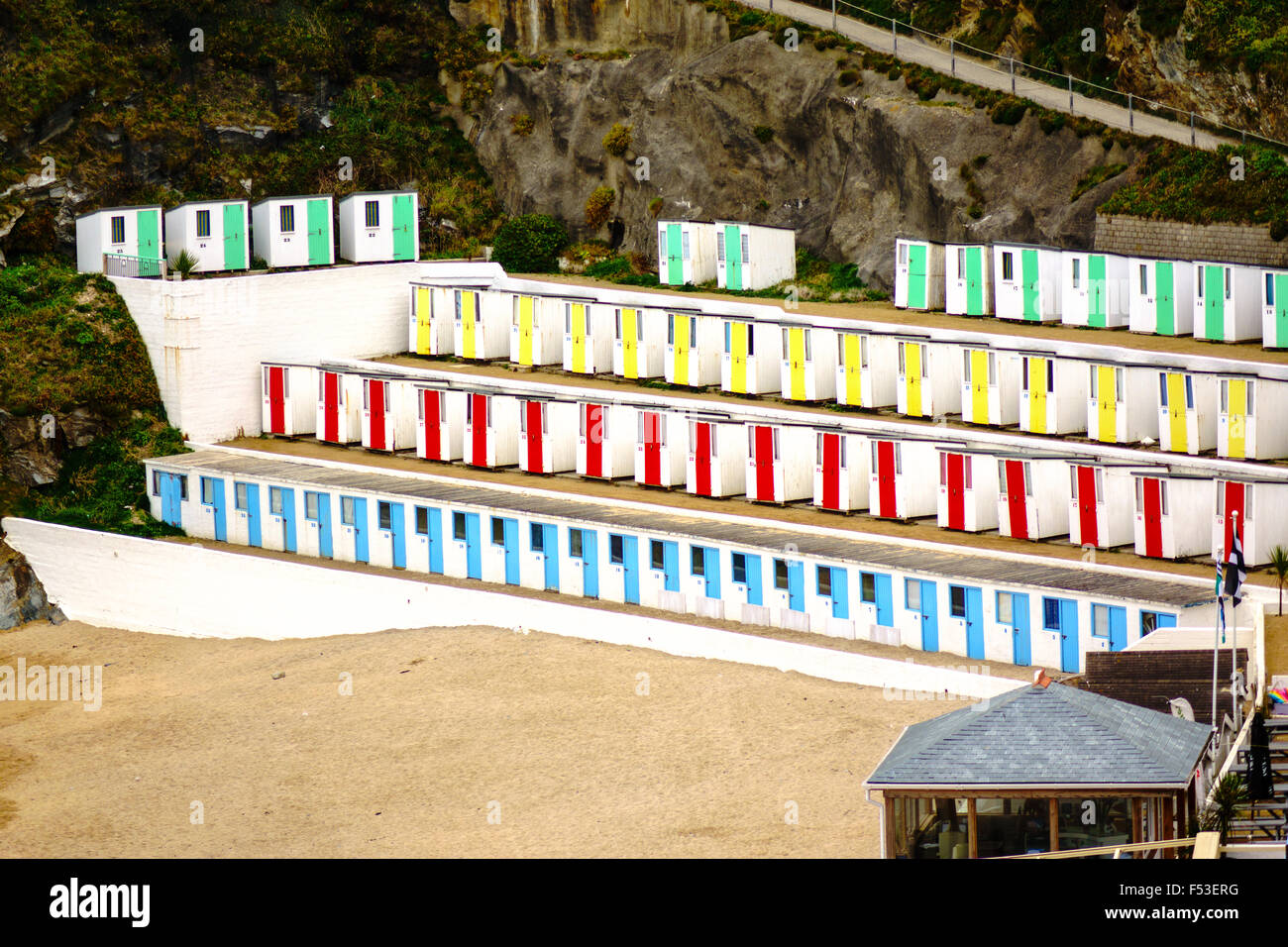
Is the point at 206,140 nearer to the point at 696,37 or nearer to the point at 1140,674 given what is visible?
the point at 696,37

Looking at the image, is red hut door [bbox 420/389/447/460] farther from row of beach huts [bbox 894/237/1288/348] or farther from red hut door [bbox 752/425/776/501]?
row of beach huts [bbox 894/237/1288/348]

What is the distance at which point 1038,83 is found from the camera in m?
49.2

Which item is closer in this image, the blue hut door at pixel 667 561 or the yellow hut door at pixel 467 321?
the blue hut door at pixel 667 561

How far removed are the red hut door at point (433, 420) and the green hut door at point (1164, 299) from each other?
47.9ft

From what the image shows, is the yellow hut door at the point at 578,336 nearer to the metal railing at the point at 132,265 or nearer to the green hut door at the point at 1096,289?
the metal railing at the point at 132,265

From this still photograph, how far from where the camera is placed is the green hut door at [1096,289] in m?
42.6

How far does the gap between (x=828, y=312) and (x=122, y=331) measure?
1548 centimetres

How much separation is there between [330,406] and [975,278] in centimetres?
1418

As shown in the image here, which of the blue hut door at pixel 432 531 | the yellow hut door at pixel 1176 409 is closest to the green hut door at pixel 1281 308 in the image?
the yellow hut door at pixel 1176 409

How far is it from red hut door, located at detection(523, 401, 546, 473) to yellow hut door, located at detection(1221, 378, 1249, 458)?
520 inches

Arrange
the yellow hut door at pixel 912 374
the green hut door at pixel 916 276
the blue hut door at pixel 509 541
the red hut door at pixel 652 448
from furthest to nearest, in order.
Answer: the green hut door at pixel 916 276 → the yellow hut door at pixel 912 374 → the red hut door at pixel 652 448 → the blue hut door at pixel 509 541

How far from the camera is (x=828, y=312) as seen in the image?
45.1 metres

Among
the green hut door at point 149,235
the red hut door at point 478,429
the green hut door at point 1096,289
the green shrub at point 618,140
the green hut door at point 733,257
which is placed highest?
the green shrub at point 618,140
